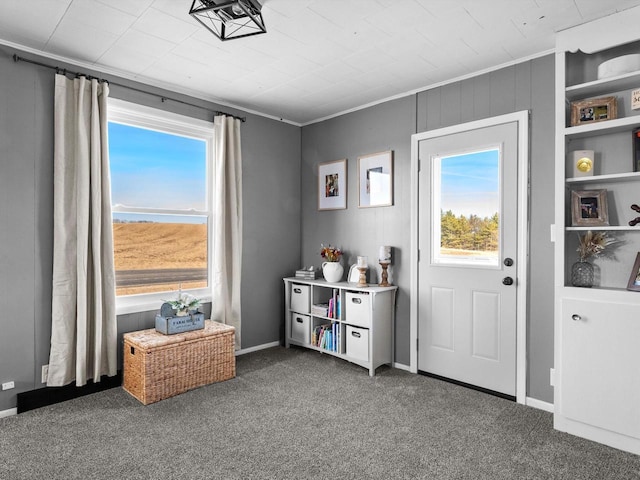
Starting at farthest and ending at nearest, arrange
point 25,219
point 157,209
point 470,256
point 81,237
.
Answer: point 157,209, point 470,256, point 81,237, point 25,219

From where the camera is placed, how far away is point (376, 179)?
12.6 ft

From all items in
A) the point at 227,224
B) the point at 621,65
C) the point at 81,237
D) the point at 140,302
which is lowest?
the point at 140,302

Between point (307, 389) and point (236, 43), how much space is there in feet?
8.60

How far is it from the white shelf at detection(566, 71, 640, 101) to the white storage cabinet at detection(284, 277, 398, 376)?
6.53ft

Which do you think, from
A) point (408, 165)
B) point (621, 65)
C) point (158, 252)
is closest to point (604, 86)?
point (621, 65)

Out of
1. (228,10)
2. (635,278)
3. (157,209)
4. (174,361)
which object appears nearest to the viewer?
(228,10)

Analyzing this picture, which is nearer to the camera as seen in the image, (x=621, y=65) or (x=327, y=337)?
(x=621, y=65)

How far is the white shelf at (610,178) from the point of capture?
2.25 metres

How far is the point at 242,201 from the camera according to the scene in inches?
160

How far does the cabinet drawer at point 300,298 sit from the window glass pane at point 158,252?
0.92m

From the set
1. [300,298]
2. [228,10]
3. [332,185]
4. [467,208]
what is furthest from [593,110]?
[300,298]

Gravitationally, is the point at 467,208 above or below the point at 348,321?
above

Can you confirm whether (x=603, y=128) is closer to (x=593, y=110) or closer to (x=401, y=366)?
(x=593, y=110)

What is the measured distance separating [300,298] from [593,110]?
9.53ft
